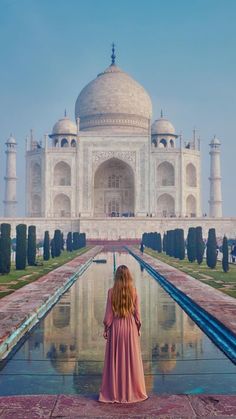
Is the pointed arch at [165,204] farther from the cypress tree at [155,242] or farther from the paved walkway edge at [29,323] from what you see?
the paved walkway edge at [29,323]

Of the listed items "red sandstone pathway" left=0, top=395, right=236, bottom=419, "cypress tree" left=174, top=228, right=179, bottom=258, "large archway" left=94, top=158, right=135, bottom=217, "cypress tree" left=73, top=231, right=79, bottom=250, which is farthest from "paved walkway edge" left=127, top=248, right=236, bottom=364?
"large archway" left=94, top=158, right=135, bottom=217

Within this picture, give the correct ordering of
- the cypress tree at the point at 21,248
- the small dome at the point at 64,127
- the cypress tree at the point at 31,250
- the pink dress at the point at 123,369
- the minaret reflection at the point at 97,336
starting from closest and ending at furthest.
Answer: the pink dress at the point at 123,369 → the minaret reflection at the point at 97,336 → the cypress tree at the point at 21,248 → the cypress tree at the point at 31,250 → the small dome at the point at 64,127

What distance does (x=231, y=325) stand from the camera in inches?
178

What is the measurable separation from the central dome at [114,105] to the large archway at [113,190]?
264cm

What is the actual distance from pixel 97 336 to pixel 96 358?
0.75 m

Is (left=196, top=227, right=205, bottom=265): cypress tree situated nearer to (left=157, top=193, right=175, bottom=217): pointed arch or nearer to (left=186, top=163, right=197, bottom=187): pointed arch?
(left=157, top=193, right=175, bottom=217): pointed arch

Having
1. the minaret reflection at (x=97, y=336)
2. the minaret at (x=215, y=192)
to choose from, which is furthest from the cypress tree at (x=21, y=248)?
the minaret at (x=215, y=192)

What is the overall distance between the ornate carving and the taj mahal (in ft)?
0.19

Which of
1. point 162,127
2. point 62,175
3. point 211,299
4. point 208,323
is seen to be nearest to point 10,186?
point 62,175

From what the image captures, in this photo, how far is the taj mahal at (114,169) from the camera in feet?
99.4

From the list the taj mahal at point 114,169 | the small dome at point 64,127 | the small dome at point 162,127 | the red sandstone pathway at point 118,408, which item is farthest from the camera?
the small dome at point 162,127

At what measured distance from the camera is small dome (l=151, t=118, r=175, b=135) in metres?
33.8

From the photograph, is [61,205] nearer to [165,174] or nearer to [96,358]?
[165,174]

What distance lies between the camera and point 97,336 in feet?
15.0
